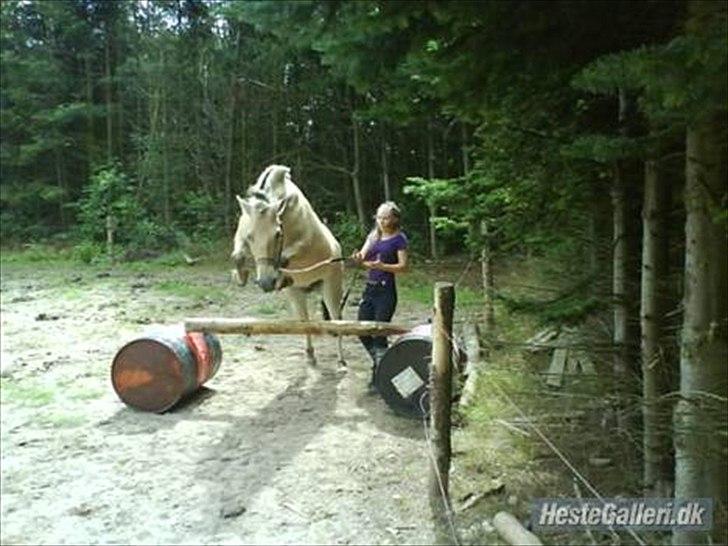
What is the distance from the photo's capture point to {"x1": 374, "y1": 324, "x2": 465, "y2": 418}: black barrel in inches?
184

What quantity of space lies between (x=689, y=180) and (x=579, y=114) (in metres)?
1.00

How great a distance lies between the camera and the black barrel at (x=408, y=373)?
15.3 feet

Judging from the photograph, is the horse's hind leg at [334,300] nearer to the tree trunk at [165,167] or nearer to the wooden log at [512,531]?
the wooden log at [512,531]

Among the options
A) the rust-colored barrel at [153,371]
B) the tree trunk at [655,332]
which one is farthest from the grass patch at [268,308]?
the tree trunk at [655,332]

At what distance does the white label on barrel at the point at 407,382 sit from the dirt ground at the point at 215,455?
0.76ft

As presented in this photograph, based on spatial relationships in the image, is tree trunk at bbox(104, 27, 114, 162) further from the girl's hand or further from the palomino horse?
the girl's hand

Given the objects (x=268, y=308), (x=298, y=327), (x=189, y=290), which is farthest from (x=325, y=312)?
(x=189, y=290)

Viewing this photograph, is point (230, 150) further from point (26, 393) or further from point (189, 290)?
point (26, 393)

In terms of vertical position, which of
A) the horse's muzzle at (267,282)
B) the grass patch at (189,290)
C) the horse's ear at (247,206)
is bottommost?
the grass patch at (189,290)

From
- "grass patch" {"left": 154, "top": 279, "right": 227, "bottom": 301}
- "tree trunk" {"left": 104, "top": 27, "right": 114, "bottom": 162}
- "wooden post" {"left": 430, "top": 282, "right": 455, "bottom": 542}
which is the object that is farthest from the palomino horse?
"tree trunk" {"left": 104, "top": 27, "right": 114, "bottom": 162}

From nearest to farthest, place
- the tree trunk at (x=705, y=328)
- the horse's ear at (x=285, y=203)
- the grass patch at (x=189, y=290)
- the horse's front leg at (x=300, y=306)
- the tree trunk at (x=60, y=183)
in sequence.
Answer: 1. the tree trunk at (x=705, y=328)
2. the horse's ear at (x=285, y=203)
3. the horse's front leg at (x=300, y=306)
4. the grass patch at (x=189, y=290)
5. the tree trunk at (x=60, y=183)

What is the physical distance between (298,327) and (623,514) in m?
2.75

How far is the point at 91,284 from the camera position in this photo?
10734 mm

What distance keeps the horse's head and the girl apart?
2.00 feet
